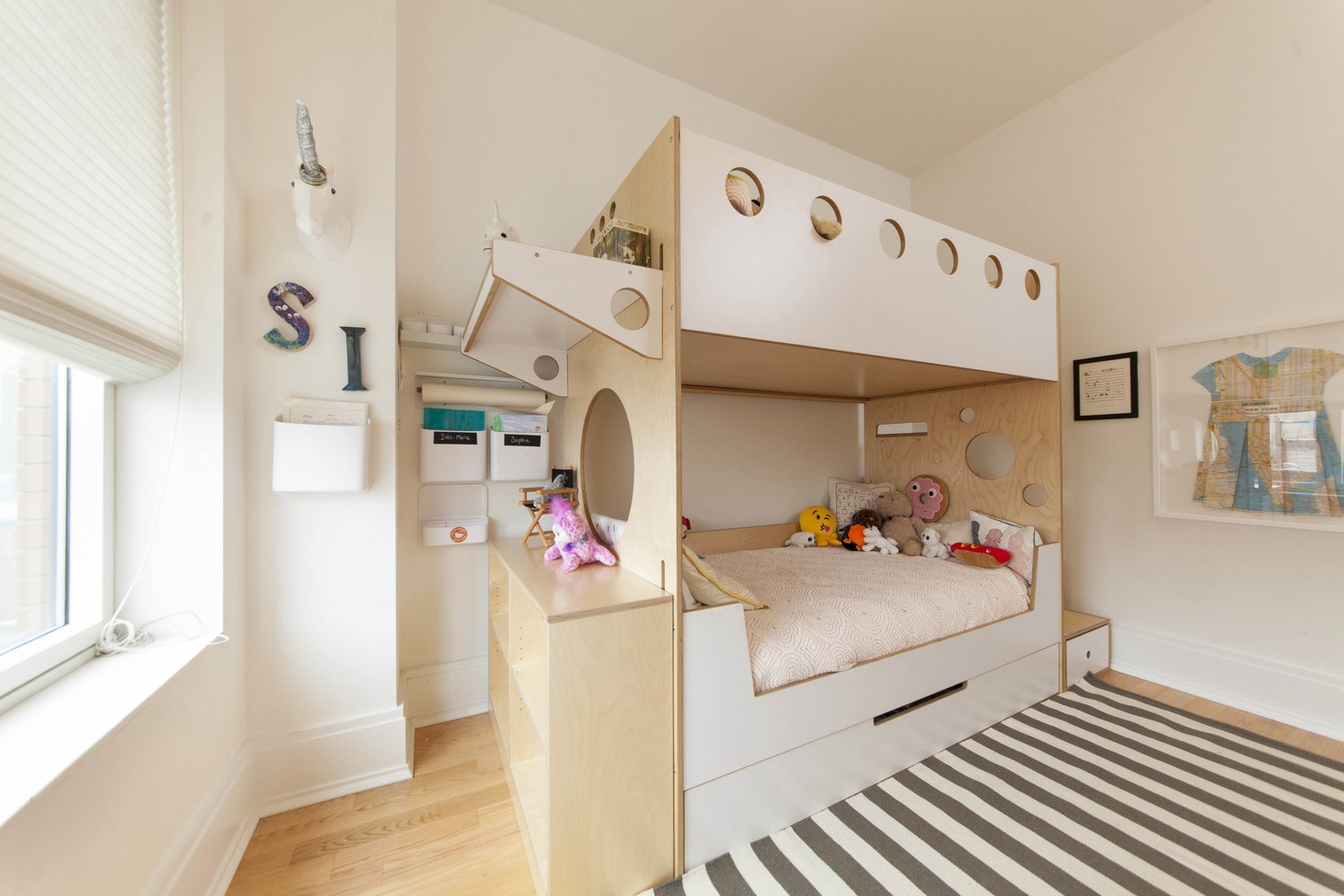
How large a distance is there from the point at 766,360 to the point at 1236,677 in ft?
7.23

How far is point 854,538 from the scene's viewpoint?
228cm

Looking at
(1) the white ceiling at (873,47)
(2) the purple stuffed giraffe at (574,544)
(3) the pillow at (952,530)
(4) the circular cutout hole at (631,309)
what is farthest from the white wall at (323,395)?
(3) the pillow at (952,530)

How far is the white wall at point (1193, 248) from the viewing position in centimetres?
167

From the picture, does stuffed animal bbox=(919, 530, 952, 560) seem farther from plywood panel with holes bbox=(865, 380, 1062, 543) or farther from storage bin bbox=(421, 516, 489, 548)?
storage bin bbox=(421, 516, 489, 548)

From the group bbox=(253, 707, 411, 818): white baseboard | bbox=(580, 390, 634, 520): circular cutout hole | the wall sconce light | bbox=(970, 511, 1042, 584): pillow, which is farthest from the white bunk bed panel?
the wall sconce light

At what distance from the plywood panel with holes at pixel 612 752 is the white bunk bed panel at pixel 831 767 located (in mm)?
110

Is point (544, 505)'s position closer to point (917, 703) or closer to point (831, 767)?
point (831, 767)

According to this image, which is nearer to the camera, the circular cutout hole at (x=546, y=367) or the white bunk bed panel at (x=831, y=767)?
the white bunk bed panel at (x=831, y=767)

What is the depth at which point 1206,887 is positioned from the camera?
1.02 meters

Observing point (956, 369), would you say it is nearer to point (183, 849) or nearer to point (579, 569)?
point (579, 569)

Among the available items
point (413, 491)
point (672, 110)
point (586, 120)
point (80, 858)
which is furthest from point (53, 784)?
point (672, 110)

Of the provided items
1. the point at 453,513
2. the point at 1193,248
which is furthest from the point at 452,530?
the point at 1193,248

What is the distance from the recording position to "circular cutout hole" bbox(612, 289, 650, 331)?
1.11 metres

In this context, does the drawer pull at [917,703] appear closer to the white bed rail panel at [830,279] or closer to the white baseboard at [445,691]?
the white bed rail panel at [830,279]
